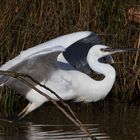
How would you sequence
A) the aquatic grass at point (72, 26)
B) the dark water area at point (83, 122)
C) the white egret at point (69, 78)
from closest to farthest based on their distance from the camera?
the dark water area at point (83, 122) → the white egret at point (69, 78) → the aquatic grass at point (72, 26)

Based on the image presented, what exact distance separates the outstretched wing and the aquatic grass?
1.28 ft

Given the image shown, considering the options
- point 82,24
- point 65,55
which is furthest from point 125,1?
point 65,55

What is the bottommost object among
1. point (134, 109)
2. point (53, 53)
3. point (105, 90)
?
point (134, 109)

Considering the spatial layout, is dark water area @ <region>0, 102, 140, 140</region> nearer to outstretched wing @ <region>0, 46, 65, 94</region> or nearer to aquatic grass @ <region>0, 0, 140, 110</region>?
aquatic grass @ <region>0, 0, 140, 110</region>

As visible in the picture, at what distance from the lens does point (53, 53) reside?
21.3ft

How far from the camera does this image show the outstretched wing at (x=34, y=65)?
6.34 m

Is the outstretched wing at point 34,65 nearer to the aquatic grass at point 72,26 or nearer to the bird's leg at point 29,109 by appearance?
the bird's leg at point 29,109

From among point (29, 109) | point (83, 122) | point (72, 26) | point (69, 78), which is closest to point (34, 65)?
point (69, 78)

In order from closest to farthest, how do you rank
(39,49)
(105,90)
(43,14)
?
(39,49), (105,90), (43,14)

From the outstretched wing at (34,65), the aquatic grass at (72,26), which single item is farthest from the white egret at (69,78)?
the aquatic grass at (72,26)

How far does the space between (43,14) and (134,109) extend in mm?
1728

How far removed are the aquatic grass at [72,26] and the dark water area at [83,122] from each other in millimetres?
316

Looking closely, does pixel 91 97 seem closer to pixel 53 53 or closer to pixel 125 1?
pixel 53 53

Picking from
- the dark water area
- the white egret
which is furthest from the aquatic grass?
the white egret
